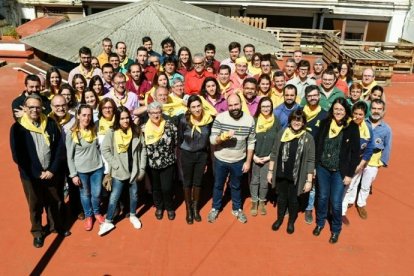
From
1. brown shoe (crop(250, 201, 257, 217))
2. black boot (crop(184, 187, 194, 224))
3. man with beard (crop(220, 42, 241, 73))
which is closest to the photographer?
black boot (crop(184, 187, 194, 224))

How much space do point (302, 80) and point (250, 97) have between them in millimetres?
1318

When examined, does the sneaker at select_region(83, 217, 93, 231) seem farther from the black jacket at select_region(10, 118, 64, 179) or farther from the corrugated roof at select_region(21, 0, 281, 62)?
the corrugated roof at select_region(21, 0, 281, 62)

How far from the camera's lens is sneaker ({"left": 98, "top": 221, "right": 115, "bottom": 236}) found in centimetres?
478

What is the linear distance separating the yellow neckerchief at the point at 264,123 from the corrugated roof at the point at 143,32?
10.9ft

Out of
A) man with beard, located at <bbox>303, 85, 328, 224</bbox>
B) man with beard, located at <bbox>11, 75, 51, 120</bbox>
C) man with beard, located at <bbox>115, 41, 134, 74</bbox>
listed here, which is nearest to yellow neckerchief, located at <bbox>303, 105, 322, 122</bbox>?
man with beard, located at <bbox>303, 85, 328, 224</bbox>

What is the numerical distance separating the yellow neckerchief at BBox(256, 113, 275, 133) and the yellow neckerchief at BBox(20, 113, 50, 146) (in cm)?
254

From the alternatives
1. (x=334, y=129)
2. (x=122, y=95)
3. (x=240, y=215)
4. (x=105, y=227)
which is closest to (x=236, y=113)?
(x=334, y=129)

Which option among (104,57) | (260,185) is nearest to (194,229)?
(260,185)

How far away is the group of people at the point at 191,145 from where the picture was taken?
4293 millimetres

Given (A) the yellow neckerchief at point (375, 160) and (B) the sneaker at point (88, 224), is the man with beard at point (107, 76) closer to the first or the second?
(B) the sneaker at point (88, 224)

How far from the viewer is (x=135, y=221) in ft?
16.4

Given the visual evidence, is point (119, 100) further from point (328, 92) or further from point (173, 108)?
point (328, 92)

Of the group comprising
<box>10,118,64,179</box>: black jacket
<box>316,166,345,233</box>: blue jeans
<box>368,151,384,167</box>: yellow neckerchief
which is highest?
<box>10,118,64,179</box>: black jacket

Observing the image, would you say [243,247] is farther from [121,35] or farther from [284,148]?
[121,35]
